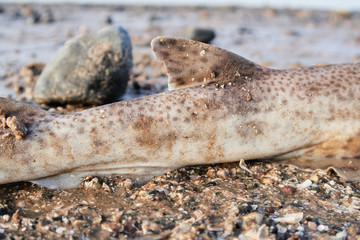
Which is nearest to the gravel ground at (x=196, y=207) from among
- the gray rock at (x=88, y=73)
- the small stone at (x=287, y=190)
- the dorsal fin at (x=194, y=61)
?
the small stone at (x=287, y=190)

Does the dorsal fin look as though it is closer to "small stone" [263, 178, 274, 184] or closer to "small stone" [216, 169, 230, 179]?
"small stone" [216, 169, 230, 179]

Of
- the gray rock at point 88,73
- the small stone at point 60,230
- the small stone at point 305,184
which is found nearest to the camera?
the small stone at point 60,230

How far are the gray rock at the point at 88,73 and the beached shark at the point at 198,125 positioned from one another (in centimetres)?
199

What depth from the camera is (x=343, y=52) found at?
10641 millimetres

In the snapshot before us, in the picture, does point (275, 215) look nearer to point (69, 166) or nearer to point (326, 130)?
Answer: point (326, 130)

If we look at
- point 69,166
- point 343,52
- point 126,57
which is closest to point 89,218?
point 69,166

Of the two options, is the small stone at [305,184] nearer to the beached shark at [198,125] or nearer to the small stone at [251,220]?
the beached shark at [198,125]

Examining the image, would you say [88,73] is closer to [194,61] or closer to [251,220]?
[194,61]

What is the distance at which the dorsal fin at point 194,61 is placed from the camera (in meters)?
4.09

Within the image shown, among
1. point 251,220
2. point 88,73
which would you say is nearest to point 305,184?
point 251,220

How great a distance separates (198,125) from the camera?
386 cm

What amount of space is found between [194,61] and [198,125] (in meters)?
0.68

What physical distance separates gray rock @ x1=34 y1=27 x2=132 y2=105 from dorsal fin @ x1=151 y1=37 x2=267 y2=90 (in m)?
1.98

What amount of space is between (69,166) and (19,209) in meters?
0.55
